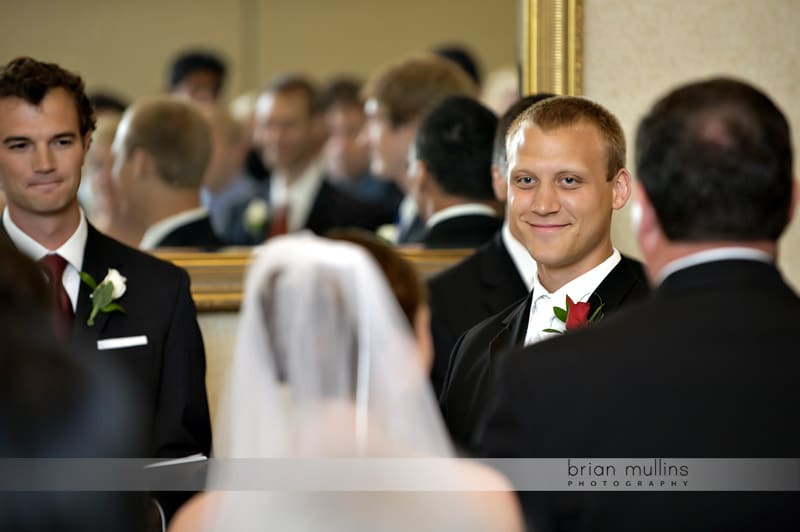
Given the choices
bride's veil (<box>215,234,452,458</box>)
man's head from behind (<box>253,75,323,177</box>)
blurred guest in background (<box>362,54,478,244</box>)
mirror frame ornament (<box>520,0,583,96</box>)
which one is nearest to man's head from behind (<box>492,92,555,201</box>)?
mirror frame ornament (<box>520,0,583,96</box>)

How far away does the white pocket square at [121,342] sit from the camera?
3.96 m

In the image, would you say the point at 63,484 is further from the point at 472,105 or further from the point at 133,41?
the point at 133,41

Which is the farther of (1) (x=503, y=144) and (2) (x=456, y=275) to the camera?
(2) (x=456, y=275)

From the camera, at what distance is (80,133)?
4090 mm

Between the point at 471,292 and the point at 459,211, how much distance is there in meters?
0.66

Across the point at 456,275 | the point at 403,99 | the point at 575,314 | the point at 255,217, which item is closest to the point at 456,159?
the point at 456,275

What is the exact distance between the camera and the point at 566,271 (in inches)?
142

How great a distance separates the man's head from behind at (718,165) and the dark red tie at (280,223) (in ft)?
13.4

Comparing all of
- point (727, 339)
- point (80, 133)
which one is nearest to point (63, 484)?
point (727, 339)

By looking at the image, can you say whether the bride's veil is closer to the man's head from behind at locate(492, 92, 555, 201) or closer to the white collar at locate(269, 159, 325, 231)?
the man's head from behind at locate(492, 92, 555, 201)

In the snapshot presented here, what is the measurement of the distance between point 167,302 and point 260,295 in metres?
1.52

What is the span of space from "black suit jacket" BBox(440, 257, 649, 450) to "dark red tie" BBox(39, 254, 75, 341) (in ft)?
3.73

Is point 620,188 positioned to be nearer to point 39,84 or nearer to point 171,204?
point 39,84

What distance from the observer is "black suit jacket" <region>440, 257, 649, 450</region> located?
138 inches
